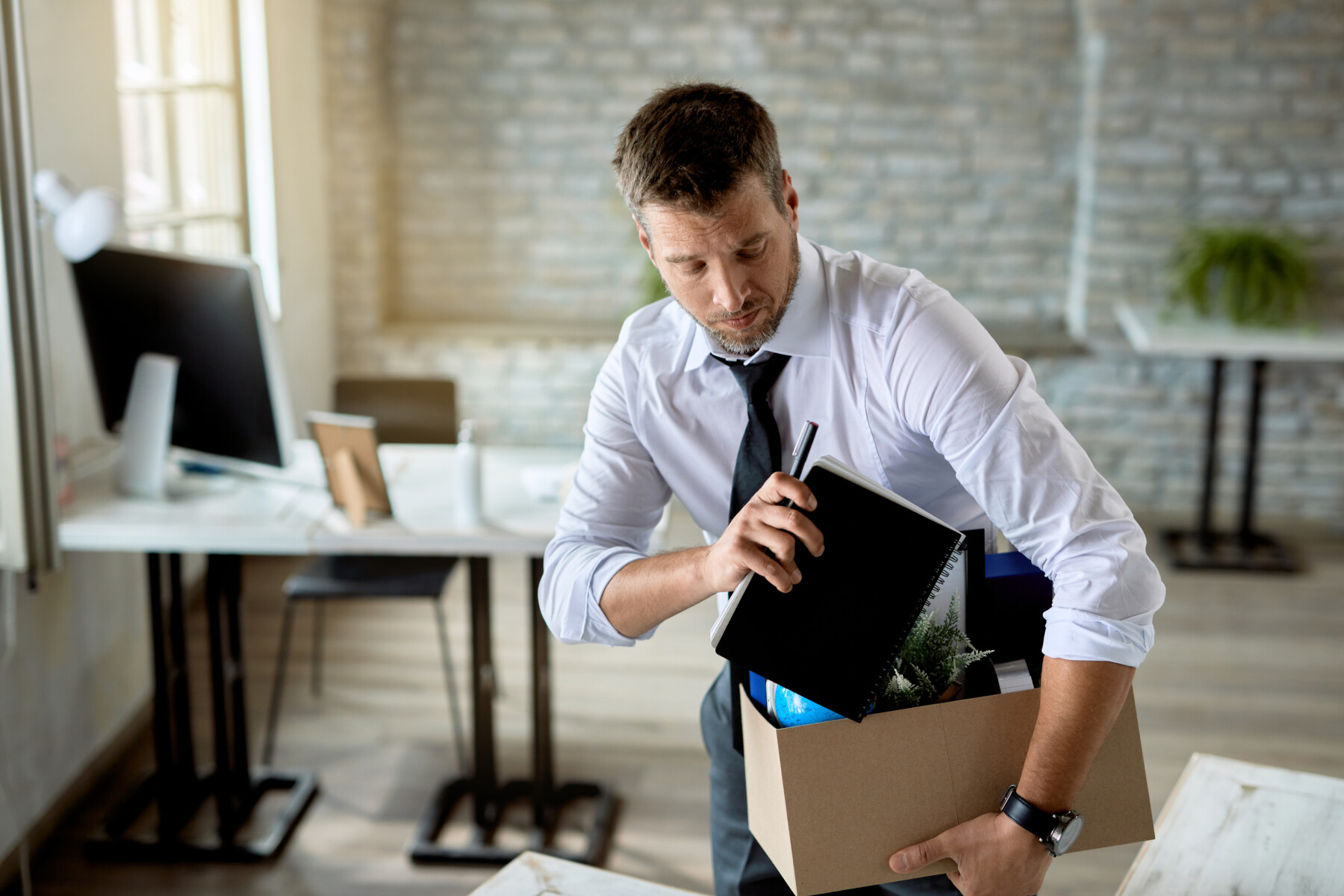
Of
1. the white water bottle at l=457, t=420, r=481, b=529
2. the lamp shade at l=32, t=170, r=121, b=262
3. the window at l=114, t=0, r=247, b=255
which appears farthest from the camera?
the window at l=114, t=0, r=247, b=255

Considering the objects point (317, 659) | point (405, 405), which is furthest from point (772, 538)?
point (317, 659)

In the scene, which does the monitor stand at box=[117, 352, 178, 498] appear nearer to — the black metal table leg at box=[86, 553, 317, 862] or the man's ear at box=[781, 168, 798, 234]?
the black metal table leg at box=[86, 553, 317, 862]

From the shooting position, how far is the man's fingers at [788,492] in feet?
3.56

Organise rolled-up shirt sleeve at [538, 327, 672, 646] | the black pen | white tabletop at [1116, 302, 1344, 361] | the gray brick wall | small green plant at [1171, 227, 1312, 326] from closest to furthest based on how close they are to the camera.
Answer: the black pen, rolled-up shirt sleeve at [538, 327, 672, 646], white tabletop at [1116, 302, 1344, 361], small green plant at [1171, 227, 1312, 326], the gray brick wall

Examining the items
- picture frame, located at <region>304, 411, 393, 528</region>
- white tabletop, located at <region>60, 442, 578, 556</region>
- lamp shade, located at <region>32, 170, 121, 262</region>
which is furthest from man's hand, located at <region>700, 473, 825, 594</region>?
lamp shade, located at <region>32, 170, 121, 262</region>

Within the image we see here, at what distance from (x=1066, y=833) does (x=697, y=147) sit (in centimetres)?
76

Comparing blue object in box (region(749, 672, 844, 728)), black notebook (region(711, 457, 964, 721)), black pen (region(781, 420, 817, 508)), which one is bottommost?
blue object in box (region(749, 672, 844, 728))

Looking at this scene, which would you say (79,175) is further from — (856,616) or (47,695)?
(856,616)

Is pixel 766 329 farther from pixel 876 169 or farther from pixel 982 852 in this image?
pixel 876 169

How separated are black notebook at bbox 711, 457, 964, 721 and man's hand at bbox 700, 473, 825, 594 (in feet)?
0.06

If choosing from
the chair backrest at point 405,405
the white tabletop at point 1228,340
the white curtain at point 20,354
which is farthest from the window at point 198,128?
the white tabletop at point 1228,340

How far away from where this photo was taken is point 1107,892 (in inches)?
99.5

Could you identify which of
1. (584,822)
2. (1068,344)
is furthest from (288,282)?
(1068,344)

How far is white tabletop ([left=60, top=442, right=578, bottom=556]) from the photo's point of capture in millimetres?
2469
